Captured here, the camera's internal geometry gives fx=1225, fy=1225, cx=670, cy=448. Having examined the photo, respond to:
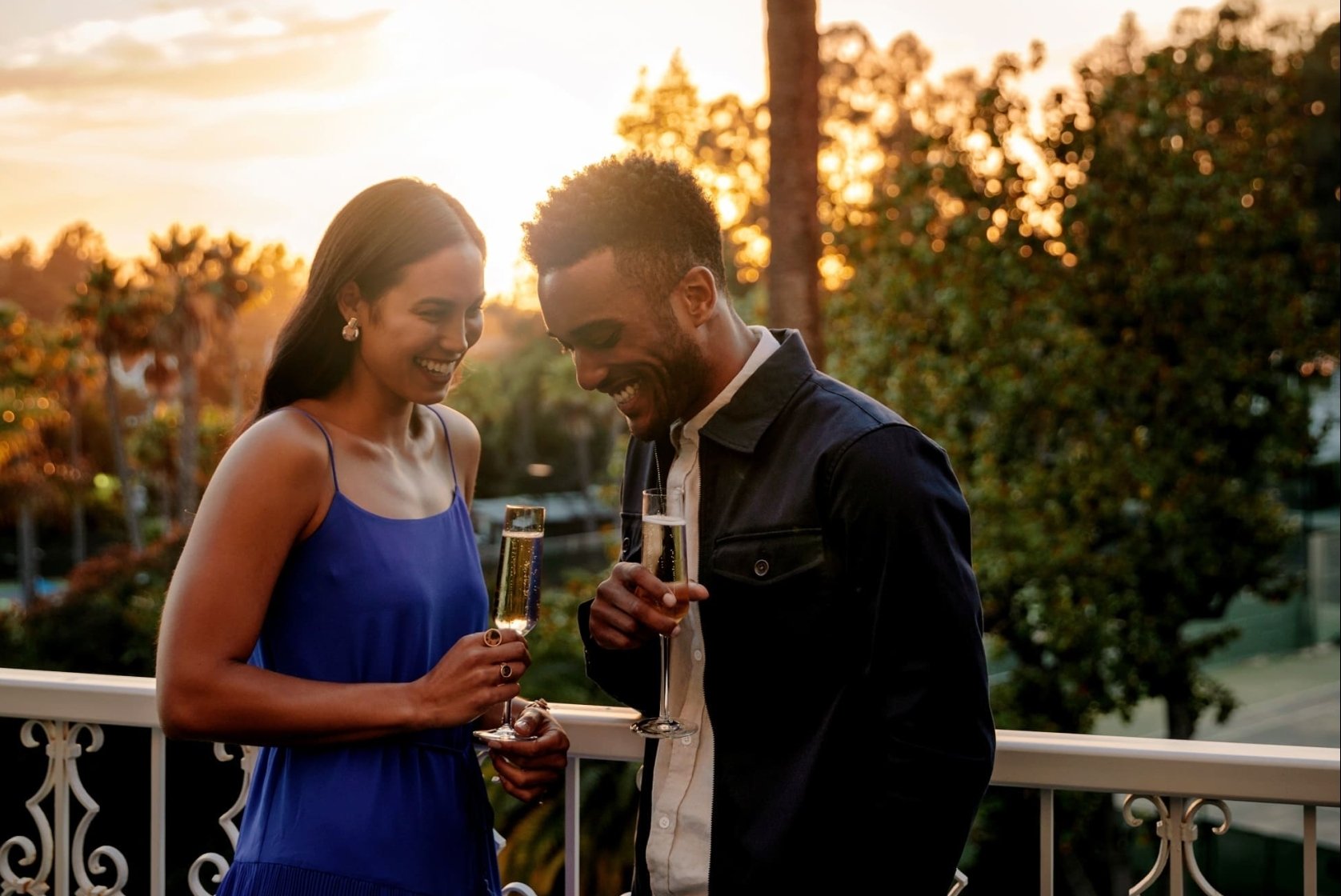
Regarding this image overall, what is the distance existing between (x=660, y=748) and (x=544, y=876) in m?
6.23

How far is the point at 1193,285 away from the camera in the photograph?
12.3m

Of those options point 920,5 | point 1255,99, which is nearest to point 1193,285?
point 1255,99

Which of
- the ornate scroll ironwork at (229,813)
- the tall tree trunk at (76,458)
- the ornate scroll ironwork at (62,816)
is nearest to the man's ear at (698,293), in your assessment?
the ornate scroll ironwork at (229,813)

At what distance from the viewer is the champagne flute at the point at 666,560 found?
2.06 m

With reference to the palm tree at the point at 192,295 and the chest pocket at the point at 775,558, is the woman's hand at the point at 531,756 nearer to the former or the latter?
the chest pocket at the point at 775,558

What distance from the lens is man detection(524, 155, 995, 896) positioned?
6.04ft

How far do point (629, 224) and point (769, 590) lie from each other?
0.69 m

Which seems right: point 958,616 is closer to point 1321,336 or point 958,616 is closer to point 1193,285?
point 1193,285

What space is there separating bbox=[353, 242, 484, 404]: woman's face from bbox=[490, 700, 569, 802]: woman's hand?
2.18 ft

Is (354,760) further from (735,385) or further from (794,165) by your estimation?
(794,165)

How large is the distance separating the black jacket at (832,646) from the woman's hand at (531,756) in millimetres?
183

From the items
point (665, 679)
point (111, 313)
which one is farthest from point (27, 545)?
point (665, 679)

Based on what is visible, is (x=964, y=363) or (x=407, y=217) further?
(x=964, y=363)

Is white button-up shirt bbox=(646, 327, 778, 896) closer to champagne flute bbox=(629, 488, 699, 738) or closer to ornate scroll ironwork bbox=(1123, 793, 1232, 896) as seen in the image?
champagne flute bbox=(629, 488, 699, 738)
